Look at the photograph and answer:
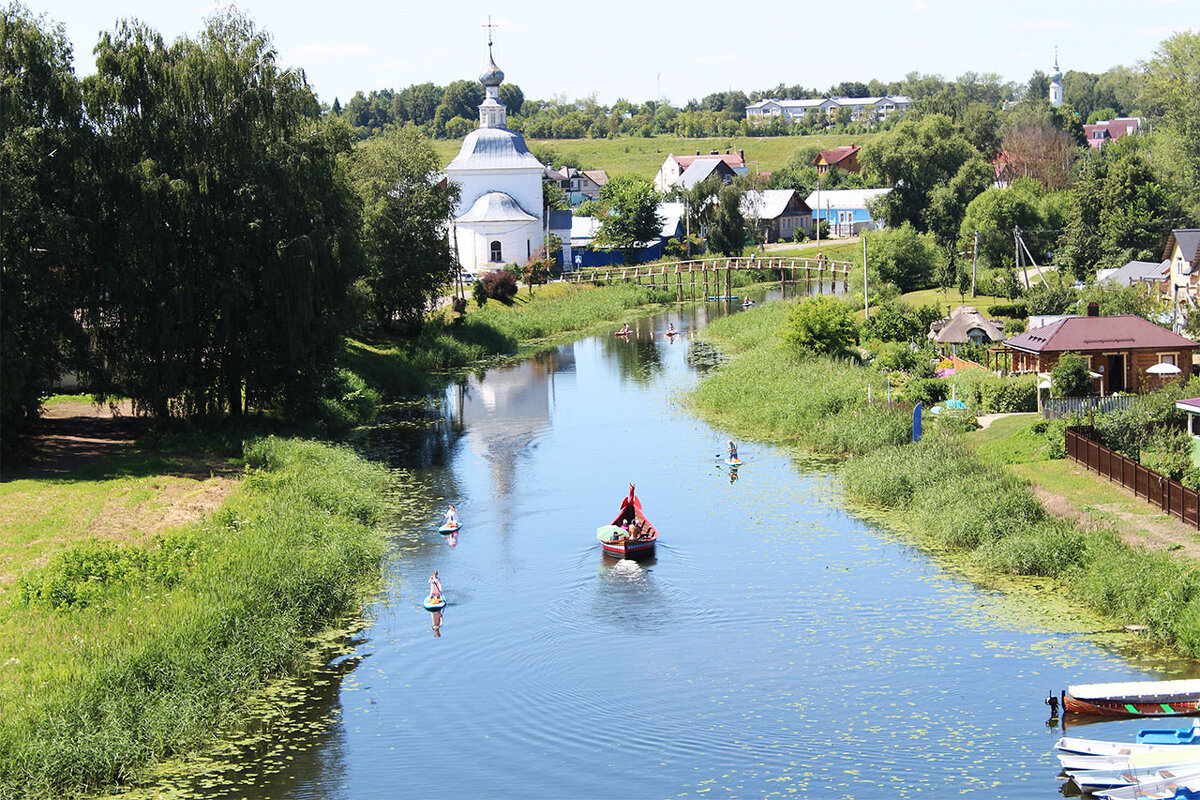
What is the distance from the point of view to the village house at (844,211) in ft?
357

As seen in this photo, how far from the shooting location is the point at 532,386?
5134 centimetres

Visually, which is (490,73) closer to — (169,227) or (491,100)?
(491,100)

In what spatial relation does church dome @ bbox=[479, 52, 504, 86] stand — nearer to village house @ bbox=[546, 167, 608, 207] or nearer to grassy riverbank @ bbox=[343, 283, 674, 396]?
grassy riverbank @ bbox=[343, 283, 674, 396]

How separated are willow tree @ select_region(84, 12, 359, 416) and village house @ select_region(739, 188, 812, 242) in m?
68.3

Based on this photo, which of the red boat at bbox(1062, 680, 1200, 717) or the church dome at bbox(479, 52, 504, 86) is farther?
the church dome at bbox(479, 52, 504, 86)

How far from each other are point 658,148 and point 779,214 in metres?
64.6

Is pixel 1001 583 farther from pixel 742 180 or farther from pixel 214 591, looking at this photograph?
pixel 742 180

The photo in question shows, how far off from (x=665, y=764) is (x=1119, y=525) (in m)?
12.5

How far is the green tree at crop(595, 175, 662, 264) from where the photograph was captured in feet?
302

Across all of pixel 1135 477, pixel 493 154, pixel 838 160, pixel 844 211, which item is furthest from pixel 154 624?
pixel 838 160

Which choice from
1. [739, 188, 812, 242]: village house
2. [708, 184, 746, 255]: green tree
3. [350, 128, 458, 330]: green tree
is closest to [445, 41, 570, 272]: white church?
[708, 184, 746, 255]: green tree

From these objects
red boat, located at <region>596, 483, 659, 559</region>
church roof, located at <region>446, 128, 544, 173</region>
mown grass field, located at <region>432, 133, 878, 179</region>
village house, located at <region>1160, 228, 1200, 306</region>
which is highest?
mown grass field, located at <region>432, 133, 878, 179</region>

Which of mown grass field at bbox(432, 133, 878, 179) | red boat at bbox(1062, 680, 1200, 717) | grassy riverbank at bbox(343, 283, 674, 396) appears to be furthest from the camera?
mown grass field at bbox(432, 133, 878, 179)

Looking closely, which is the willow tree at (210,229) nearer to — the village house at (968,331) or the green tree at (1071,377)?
the green tree at (1071,377)
